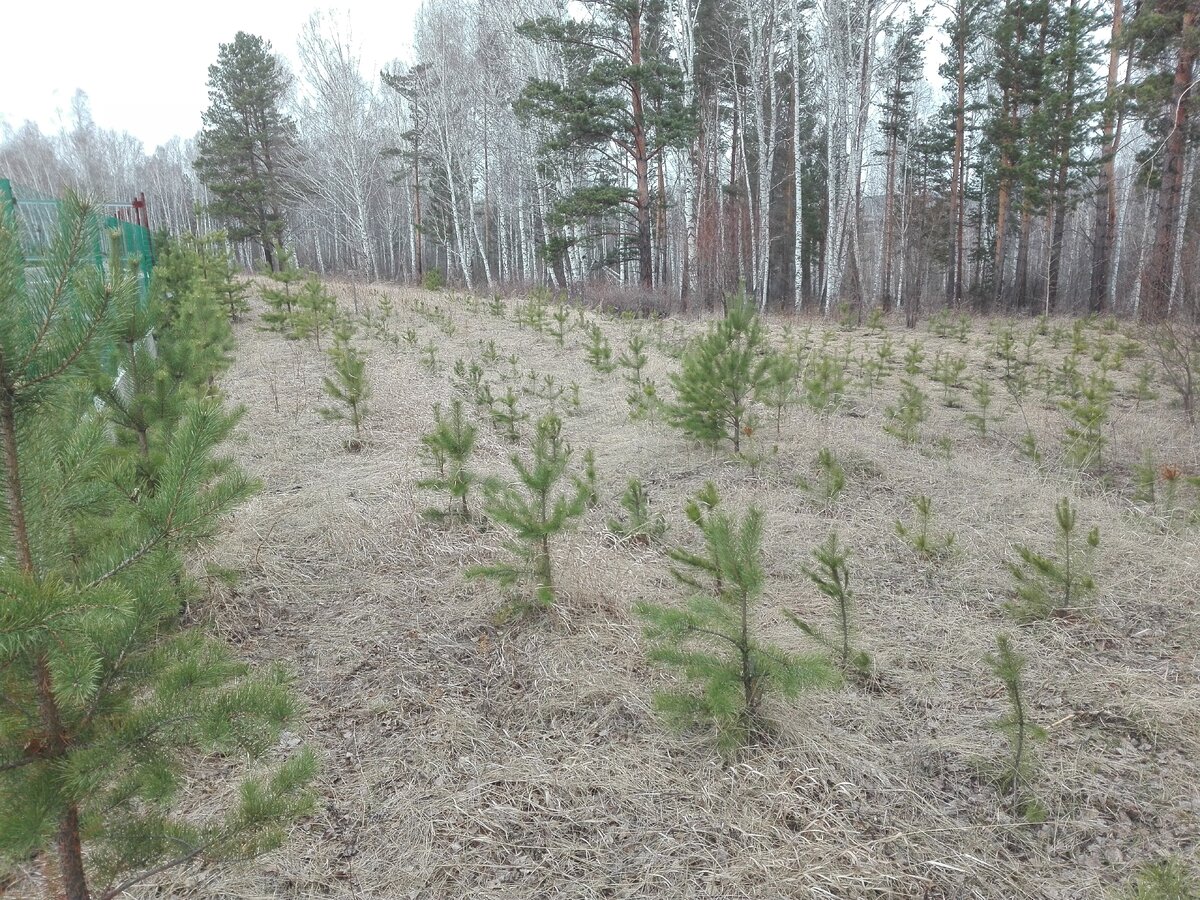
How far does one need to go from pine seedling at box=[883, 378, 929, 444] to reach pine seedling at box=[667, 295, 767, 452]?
1.55 metres

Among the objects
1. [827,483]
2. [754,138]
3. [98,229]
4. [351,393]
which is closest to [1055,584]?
[827,483]

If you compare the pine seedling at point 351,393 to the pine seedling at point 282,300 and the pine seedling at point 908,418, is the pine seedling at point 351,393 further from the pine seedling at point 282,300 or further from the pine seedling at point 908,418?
the pine seedling at point 908,418

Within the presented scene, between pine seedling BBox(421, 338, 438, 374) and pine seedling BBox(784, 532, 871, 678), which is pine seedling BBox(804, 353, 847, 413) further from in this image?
pine seedling BBox(421, 338, 438, 374)

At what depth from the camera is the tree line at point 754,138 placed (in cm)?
1438

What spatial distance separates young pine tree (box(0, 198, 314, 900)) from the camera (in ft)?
4.04

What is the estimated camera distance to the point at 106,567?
4.47 feet

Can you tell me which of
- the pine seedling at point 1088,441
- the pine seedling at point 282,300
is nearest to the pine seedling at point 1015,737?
the pine seedling at point 1088,441

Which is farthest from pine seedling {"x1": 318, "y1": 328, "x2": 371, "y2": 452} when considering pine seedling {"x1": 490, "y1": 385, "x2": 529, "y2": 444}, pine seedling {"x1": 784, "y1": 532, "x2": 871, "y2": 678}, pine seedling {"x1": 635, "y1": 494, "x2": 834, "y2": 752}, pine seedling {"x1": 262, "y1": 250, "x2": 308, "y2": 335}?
pine seedling {"x1": 784, "y1": 532, "x2": 871, "y2": 678}

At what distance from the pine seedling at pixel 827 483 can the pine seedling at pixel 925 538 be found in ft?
1.77

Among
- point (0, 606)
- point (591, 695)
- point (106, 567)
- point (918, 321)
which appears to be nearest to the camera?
point (0, 606)

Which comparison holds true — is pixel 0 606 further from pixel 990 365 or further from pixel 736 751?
pixel 990 365

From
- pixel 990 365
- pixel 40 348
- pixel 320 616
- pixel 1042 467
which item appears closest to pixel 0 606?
pixel 40 348

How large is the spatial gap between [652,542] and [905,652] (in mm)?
1568

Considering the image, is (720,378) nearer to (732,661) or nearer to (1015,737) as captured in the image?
(732,661)
